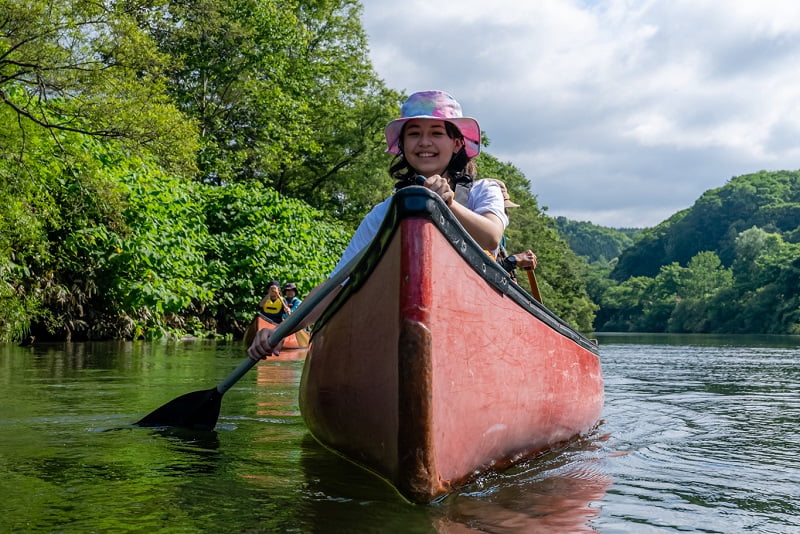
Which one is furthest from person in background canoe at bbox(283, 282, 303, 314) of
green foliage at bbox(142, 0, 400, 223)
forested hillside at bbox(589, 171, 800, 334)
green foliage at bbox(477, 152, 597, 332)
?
forested hillside at bbox(589, 171, 800, 334)

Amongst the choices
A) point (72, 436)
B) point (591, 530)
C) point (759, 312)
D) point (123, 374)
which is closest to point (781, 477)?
point (591, 530)

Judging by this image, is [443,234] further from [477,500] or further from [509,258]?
[509,258]

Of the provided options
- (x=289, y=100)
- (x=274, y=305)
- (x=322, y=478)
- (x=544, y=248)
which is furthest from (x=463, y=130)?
(x=544, y=248)

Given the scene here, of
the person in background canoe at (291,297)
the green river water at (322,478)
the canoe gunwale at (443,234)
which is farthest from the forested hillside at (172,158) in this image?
the canoe gunwale at (443,234)

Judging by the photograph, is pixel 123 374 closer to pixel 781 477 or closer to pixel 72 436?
pixel 72 436

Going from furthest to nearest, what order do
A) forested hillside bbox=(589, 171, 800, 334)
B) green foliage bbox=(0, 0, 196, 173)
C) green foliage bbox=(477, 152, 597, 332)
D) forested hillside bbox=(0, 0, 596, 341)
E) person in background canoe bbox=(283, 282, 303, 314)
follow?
forested hillside bbox=(589, 171, 800, 334) < green foliage bbox=(477, 152, 597, 332) < person in background canoe bbox=(283, 282, 303, 314) < forested hillside bbox=(0, 0, 596, 341) < green foliage bbox=(0, 0, 196, 173)

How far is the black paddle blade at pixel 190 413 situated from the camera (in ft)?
17.2

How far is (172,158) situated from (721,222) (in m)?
127

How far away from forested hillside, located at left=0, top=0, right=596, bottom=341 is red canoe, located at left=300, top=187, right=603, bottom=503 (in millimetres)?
10660

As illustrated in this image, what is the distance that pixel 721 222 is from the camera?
130 metres

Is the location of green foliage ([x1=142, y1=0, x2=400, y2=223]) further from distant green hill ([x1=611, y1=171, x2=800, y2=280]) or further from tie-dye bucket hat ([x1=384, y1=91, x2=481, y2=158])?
A: distant green hill ([x1=611, y1=171, x2=800, y2=280])

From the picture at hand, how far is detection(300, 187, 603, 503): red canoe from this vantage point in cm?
323

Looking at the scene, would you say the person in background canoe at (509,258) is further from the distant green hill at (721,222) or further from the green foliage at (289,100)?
the distant green hill at (721,222)

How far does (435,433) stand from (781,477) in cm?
190
